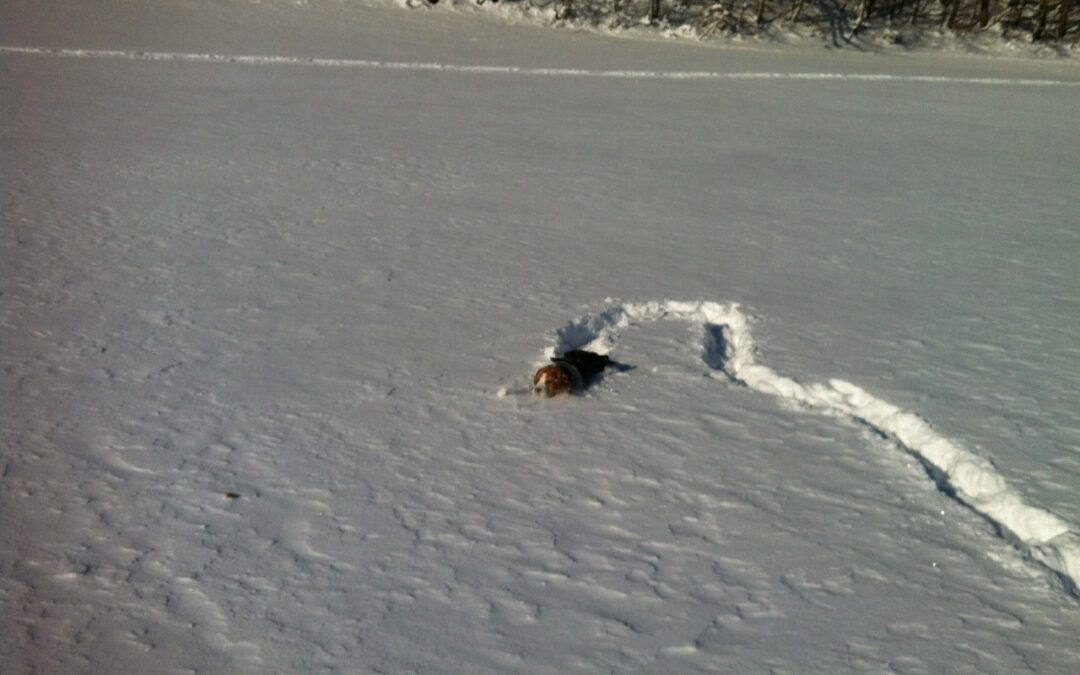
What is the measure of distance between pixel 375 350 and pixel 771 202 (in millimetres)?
3646

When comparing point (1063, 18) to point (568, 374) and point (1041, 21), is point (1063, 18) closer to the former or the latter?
point (1041, 21)

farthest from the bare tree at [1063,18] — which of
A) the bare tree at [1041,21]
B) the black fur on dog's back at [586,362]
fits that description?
the black fur on dog's back at [586,362]

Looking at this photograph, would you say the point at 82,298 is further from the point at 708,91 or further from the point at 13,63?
the point at 708,91

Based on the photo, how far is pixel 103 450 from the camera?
12.7ft

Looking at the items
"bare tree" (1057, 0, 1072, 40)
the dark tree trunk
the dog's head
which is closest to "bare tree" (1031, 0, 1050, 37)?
the dark tree trunk

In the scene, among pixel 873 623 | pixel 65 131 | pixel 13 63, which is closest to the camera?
pixel 873 623

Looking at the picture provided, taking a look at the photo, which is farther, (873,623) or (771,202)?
(771,202)

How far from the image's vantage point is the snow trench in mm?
3541

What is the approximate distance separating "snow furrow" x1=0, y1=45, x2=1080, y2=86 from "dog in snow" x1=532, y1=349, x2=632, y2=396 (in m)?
9.55

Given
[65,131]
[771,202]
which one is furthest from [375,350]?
[65,131]

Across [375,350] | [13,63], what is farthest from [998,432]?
[13,63]

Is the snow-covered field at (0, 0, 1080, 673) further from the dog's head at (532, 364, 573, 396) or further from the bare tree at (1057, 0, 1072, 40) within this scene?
the bare tree at (1057, 0, 1072, 40)

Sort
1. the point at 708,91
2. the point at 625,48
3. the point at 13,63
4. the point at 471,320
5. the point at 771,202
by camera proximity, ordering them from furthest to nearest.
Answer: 1. the point at 625,48
2. the point at 708,91
3. the point at 13,63
4. the point at 771,202
5. the point at 471,320

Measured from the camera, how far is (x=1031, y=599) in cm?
320
